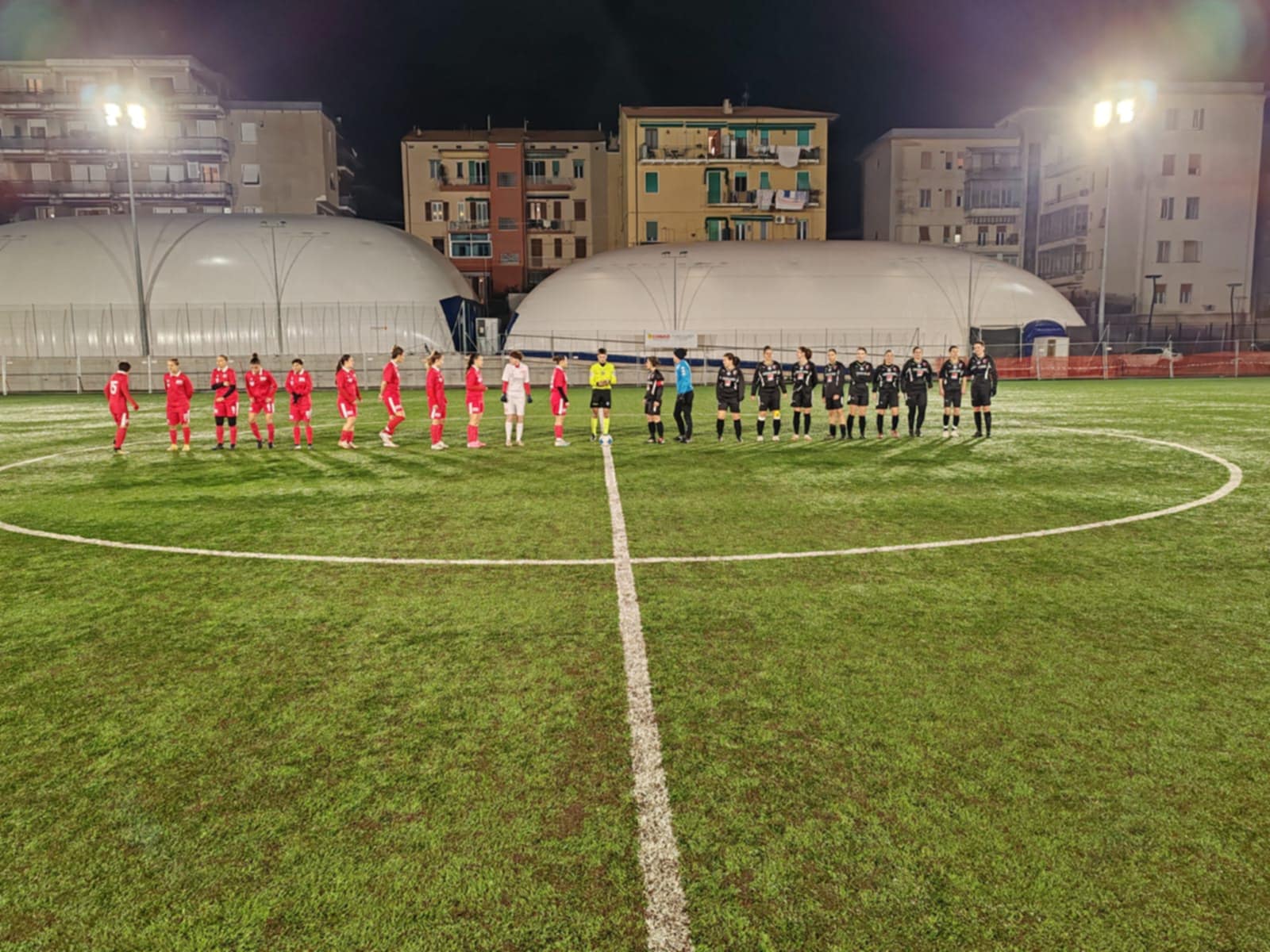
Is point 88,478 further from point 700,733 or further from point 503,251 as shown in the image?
point 503,251

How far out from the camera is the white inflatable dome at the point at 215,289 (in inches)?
1794

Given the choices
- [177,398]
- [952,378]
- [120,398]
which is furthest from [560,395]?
[120,398]

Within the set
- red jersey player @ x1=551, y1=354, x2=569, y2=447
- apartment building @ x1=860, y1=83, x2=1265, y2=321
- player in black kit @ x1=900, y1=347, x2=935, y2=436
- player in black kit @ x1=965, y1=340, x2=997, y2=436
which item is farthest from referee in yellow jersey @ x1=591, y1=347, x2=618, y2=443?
apartment building @ x1=860, y1=83, x2=1265, y2=321

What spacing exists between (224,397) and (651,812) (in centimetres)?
1630

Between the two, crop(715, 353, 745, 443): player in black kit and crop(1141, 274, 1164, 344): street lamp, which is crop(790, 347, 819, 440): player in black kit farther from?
crop(1141, 274, 1164, 344): street lamp

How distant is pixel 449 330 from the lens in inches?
1971

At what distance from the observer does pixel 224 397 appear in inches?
694

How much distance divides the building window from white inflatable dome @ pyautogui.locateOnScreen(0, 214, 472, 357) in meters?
19.1

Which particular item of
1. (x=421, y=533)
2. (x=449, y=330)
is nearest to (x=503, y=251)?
(x=449, y=330)

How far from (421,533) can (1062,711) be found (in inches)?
274

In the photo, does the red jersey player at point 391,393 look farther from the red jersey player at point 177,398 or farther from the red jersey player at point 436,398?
the red jersey player at point 177,398

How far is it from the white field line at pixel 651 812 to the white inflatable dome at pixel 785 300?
42117mm

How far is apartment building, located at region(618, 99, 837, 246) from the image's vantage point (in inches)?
2596

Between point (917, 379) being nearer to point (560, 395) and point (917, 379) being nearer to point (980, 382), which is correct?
point (980, 382)
